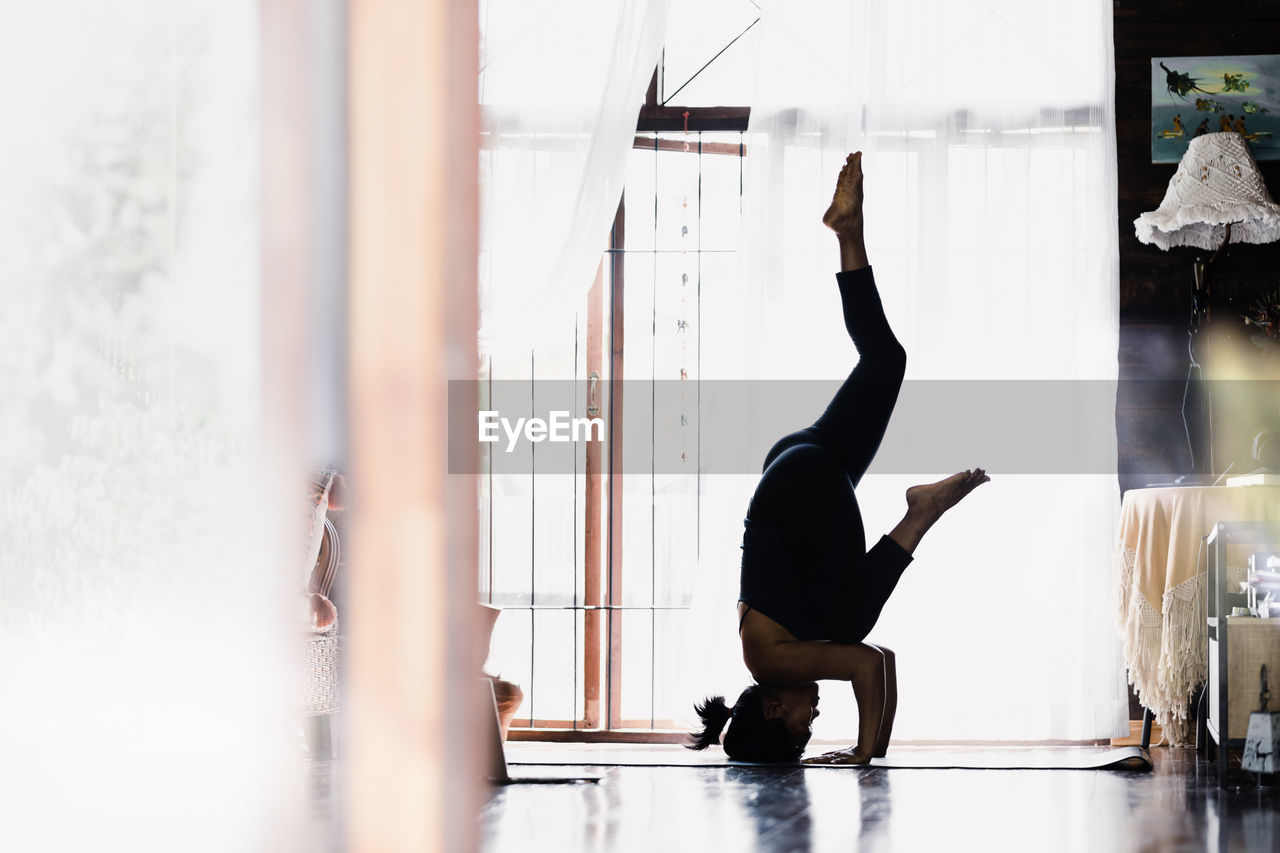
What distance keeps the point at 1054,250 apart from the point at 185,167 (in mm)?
3100

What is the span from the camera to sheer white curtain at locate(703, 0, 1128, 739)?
3.55 meters

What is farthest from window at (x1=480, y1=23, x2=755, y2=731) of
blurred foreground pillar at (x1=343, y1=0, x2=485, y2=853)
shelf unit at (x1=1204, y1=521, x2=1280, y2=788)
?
blurred foreground pillar at (x1=343, y1=0, x2=485, y2=853)

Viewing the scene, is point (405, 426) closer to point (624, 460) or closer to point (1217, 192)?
point (624, 460)

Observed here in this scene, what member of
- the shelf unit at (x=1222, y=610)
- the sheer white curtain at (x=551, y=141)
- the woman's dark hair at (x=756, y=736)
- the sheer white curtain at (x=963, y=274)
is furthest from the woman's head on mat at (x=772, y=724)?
the sheer white curtain at (x=551, y=141)

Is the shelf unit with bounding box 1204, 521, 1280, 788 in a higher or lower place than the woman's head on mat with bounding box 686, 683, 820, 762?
higher

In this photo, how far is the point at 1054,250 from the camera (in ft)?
11.8

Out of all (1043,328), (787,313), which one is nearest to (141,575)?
(787,313)

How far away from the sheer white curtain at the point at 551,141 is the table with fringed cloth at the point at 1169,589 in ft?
5.98

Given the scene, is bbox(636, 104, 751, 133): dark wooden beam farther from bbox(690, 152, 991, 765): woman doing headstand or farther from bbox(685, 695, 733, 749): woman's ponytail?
bbox(685, 695, 733, 749): woman's ponytail

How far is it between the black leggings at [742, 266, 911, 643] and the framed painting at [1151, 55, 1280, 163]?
148 cm

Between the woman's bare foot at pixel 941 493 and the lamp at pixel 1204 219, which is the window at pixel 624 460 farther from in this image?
the lamp at pixel 1204 219

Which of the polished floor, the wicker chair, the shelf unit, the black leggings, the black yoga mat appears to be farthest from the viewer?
the black leggings

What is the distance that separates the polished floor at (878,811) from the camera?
181cm

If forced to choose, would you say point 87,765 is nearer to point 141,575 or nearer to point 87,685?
point 87,685
